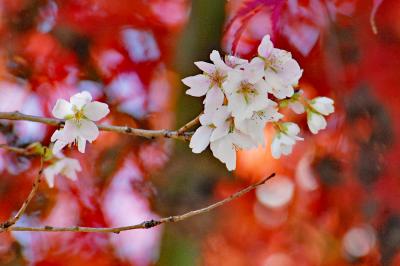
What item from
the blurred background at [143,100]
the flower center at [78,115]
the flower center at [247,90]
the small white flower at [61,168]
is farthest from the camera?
the blurred background at [143,100]

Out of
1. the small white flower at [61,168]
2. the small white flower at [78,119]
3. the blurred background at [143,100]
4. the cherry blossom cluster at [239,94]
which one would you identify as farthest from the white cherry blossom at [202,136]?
the blurred background at [143,100]

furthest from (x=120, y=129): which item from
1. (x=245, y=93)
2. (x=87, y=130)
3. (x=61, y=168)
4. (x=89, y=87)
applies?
(x=89, y=87)

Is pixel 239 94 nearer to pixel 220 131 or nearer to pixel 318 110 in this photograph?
pixel 220 131

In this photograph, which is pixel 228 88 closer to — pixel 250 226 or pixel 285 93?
pixel 285 93

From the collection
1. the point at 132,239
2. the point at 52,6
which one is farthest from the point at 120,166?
the point at 52,6

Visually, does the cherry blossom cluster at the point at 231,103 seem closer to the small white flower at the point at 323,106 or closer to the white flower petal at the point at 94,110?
the white flower petal at the point at 94,110

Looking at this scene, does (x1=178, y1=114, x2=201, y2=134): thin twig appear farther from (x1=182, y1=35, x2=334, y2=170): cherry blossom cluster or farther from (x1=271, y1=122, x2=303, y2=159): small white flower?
(x1=271, y1=122, x2=303, y2=159): small white flower

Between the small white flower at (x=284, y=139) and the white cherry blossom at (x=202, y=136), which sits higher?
the white cherry blossom at (x=202, y=136)
